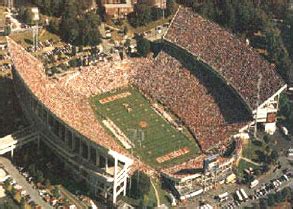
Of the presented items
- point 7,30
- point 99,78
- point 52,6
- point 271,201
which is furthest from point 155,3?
point 271,201

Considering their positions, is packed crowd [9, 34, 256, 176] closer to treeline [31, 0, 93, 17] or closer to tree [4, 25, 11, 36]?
tree [4, 25, 11, 36]

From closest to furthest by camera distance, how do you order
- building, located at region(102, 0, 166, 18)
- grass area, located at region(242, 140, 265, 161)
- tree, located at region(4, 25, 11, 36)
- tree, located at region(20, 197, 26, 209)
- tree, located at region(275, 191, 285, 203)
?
tree, located at region(20, 197, 26, 209), tree, located at region(275, 191, 285, 203), grass area, located at region(242, 140, 265, 161), tree, located at region(4, 25, 11, 36), building, located at region(102, 0, 166, 18)

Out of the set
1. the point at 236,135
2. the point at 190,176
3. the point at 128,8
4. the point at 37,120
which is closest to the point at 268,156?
the point at 236,135

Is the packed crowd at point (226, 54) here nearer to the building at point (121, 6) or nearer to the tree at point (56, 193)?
the building at point (121, 6)

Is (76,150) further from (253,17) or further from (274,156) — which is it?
(253,17)

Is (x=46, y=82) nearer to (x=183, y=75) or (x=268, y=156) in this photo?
(x=183, y=75)

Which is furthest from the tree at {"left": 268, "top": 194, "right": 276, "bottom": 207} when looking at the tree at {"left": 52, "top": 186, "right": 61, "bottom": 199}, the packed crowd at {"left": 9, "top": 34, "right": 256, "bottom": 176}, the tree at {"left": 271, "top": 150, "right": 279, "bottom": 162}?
the tree at {"left": 52, "top": 186, "right": 61, "bottom": 199}
